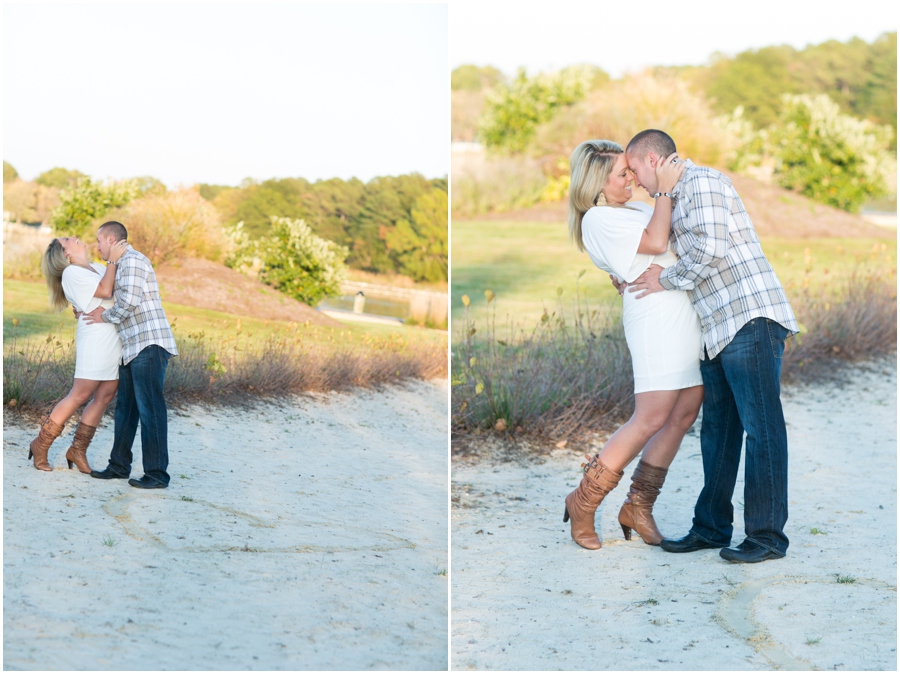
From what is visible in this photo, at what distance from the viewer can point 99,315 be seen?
4.95 m

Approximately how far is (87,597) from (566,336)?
4.63 m

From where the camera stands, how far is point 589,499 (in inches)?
151

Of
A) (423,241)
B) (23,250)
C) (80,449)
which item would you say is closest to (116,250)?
(80,449)

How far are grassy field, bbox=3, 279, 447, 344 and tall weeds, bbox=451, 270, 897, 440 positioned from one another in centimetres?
251

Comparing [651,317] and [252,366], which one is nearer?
[651,317]

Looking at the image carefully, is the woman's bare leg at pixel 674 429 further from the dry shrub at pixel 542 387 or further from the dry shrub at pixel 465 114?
the dry shrub at pixel 465 114

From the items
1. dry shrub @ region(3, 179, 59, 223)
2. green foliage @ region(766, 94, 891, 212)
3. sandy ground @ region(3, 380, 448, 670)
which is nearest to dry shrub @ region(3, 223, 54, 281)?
dry shrub @ region(3, 179, 59, 223)

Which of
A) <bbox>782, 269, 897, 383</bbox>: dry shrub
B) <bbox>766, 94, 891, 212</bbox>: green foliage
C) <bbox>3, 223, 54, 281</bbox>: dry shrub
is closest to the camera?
<bbox>782, 269, 897, 383</bbox>: dry shrub

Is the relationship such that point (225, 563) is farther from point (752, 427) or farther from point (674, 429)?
point (752, 427)

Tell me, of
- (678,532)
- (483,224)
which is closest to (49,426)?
(678,532)

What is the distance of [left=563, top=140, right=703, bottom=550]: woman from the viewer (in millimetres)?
3572

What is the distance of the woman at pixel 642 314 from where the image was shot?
11.7 feet

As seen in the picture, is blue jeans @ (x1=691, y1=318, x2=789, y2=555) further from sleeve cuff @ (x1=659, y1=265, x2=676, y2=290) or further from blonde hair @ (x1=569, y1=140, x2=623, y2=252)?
blonde hair @ (x1=569, y1=140, x2=623, y2=252)

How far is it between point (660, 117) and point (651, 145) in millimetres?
14181
